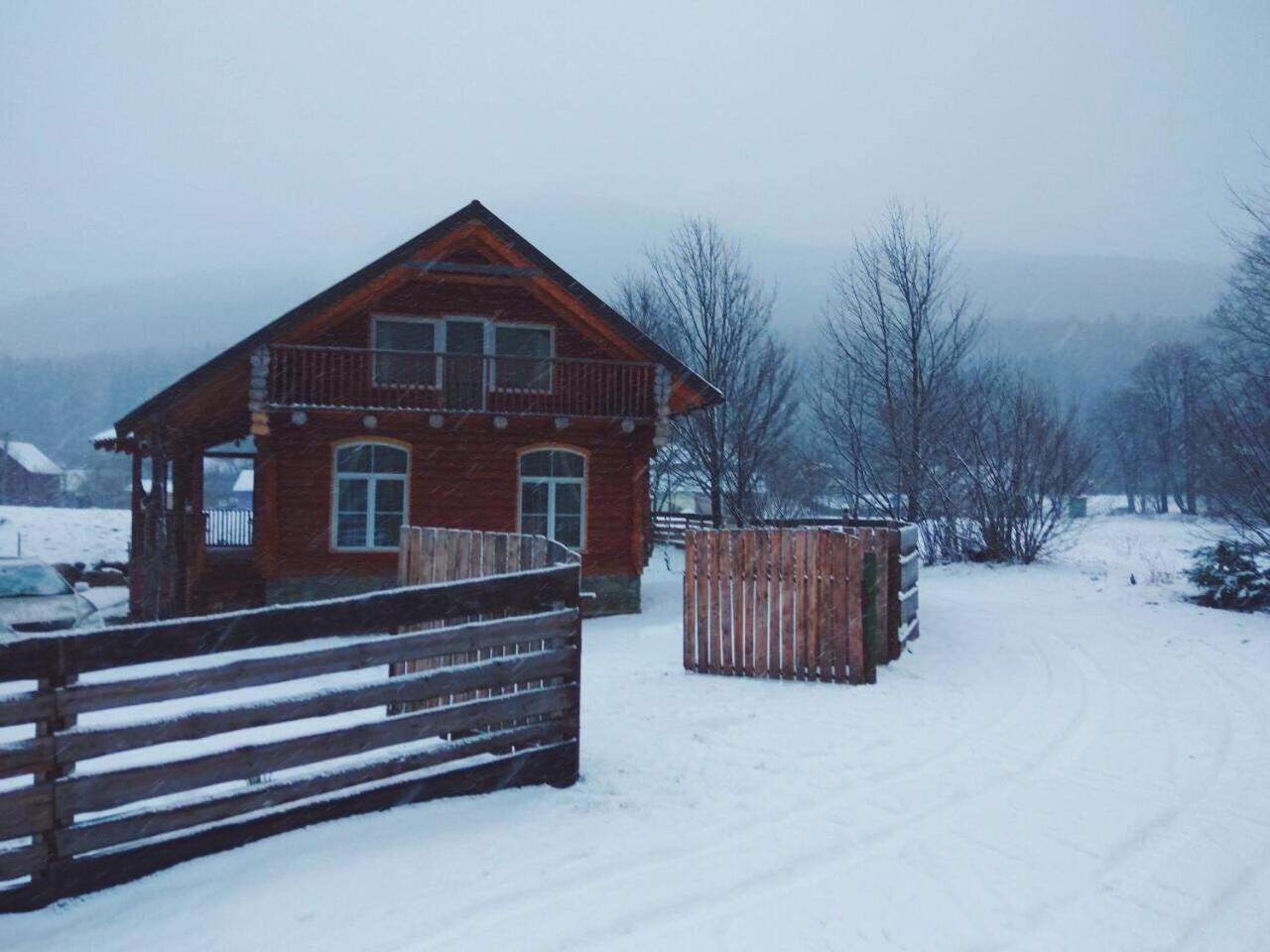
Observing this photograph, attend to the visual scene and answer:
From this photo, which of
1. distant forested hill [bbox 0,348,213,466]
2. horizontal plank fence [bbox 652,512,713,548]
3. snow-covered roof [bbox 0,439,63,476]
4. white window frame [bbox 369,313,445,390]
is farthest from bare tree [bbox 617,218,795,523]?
distant forested hill [bbox 0,348,213,466]

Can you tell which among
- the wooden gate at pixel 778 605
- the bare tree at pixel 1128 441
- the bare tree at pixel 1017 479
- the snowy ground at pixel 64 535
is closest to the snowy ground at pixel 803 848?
the wooden gate at pixel 778 605

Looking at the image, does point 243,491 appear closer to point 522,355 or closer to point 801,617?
point 522,355

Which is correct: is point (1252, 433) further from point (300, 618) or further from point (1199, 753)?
point (300, 618)

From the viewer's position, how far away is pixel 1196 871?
14.5 ft

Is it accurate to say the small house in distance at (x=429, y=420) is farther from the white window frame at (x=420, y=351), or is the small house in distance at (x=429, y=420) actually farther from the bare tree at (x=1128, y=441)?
the bare tree at (x=1128, y=441)

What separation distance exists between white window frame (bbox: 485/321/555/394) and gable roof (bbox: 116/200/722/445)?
1.20m

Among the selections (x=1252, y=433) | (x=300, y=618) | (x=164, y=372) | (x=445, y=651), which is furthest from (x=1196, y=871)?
(x=164, y=372)

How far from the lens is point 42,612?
12.9m

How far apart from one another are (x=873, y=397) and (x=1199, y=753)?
2355 centimetres

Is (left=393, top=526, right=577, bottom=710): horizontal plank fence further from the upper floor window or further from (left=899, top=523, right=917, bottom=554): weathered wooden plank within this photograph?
the upper floor window

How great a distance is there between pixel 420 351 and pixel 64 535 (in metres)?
32.3

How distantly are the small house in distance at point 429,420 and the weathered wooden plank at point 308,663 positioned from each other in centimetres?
1196

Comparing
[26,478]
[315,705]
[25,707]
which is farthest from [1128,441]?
[26,478]

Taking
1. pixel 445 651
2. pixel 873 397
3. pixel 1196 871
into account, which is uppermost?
pixel 873 397
